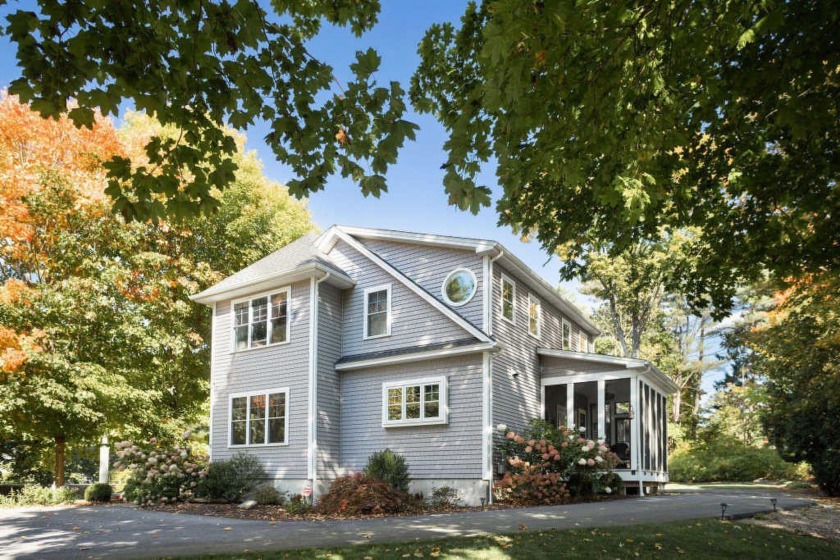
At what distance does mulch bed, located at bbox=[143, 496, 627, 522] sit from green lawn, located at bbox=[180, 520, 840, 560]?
479cm

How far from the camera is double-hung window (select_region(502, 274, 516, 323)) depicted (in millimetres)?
17594

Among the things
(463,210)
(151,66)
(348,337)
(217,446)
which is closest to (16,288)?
(217,446)

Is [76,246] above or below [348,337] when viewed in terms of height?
above

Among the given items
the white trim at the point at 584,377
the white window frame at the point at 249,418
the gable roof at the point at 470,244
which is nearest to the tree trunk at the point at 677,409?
the gable roof at the point at 470,244

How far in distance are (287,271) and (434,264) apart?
4.10m

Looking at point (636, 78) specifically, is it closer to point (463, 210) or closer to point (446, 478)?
point (463, 210)

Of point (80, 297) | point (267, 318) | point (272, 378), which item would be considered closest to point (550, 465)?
point (272, 378)

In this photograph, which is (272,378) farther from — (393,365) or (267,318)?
(393,365)

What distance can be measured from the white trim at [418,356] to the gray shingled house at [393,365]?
6cm

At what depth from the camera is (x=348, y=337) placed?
59.8 ft

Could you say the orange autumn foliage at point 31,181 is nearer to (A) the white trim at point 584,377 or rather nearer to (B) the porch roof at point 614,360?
(B) the porch roof at point 614,360

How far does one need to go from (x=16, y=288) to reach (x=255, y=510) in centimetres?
1060

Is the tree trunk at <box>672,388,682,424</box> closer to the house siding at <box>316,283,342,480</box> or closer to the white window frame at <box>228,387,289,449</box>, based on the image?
the house siding at <box>316,283,342,480</box>

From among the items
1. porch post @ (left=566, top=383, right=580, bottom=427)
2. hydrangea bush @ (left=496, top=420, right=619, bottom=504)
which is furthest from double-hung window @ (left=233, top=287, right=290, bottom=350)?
porch post @ (left=566, top=383, right=580, bottom=427)
